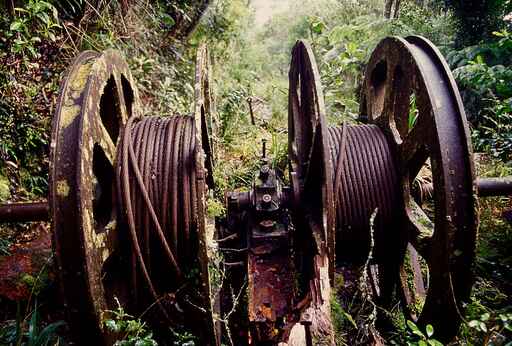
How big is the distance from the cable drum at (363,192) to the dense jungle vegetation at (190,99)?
23.5 inches

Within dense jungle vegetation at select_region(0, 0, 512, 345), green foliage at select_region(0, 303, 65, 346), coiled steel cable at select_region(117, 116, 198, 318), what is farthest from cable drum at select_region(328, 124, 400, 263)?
green foliage at select_region(0, 303, 65, 346)

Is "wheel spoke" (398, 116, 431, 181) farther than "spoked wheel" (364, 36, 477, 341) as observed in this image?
Yes

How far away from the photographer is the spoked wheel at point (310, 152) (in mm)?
2418

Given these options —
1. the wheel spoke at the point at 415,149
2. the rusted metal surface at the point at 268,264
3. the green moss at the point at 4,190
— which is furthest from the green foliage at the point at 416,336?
the green moss at the point at 4,190

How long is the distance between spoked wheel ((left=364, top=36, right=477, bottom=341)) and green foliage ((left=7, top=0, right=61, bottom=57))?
317 centimetres

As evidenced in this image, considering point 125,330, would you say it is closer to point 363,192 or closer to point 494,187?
point 363,192

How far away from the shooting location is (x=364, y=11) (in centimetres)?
1394

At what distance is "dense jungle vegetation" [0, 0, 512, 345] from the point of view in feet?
9.91

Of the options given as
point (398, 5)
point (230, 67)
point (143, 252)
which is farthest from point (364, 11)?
point (143, 252)

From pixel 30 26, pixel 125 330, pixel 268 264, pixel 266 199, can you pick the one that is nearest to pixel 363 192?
pixel 266 199

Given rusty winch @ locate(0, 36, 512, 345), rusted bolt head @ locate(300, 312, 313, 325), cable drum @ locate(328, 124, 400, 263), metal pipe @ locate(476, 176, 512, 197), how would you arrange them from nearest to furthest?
rusty winch @ locate(0, 36, 512, 345), rusted bolt head @ locate(300, 312, 313, 325), metal pipe @ locate(476, 176, 512, 197), cable drum @ locate(328, 124, 400, 263)

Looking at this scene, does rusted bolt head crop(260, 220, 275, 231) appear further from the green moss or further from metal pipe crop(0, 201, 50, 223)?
the green moss

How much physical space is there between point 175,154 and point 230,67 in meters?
8.16

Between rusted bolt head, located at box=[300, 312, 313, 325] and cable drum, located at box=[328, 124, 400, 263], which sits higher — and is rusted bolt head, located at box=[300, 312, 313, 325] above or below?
below
